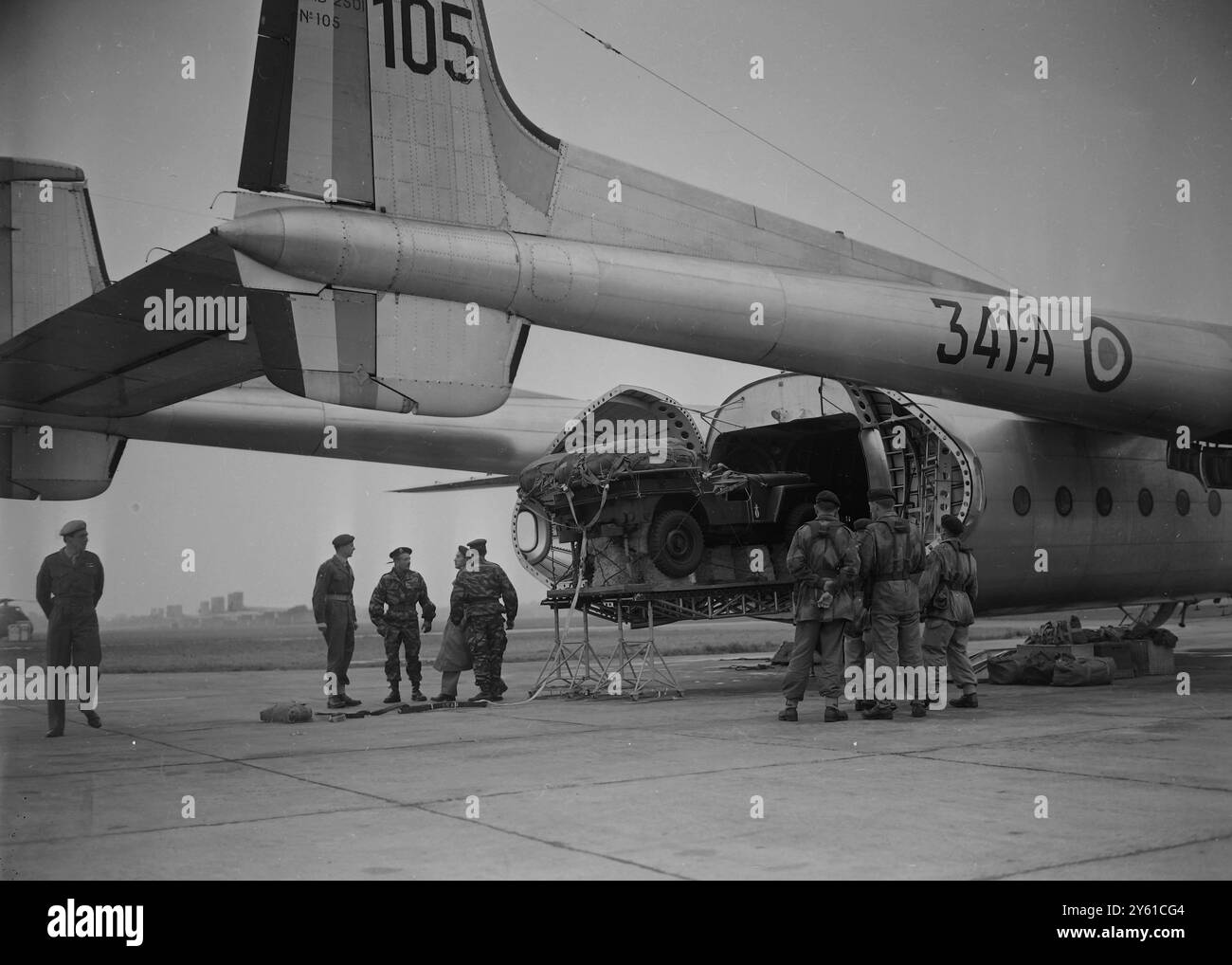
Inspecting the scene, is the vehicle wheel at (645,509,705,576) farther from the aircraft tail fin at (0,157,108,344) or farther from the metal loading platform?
the aircraft tail fin at (0,157,108,344)

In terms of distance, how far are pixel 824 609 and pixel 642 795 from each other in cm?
387

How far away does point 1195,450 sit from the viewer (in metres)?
13.2

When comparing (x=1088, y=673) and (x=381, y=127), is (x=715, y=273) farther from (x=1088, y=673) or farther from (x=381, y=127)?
(x=1088, y=673)

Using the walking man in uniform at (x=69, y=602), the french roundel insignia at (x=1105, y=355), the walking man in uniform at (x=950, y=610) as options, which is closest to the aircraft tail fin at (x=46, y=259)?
the walking man in uniform at (x=69, y=602)

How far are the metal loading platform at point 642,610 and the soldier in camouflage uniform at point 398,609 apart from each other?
1.42 meters

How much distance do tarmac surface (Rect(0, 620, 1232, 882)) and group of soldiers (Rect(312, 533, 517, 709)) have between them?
1541mm

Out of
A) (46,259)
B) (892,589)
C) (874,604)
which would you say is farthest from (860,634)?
(46,259)

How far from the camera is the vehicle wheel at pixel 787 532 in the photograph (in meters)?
13.9

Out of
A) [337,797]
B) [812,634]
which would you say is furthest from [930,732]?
[337,797]

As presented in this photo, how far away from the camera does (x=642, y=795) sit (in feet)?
19.8

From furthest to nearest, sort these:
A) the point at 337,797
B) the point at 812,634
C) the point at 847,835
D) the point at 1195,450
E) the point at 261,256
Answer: the point at 1195,450
the point at 812,634
the point at 261,256
the point at 337,797
the point at 847,835

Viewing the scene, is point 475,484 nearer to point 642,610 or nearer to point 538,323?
point 642,610

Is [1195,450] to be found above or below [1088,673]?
above
